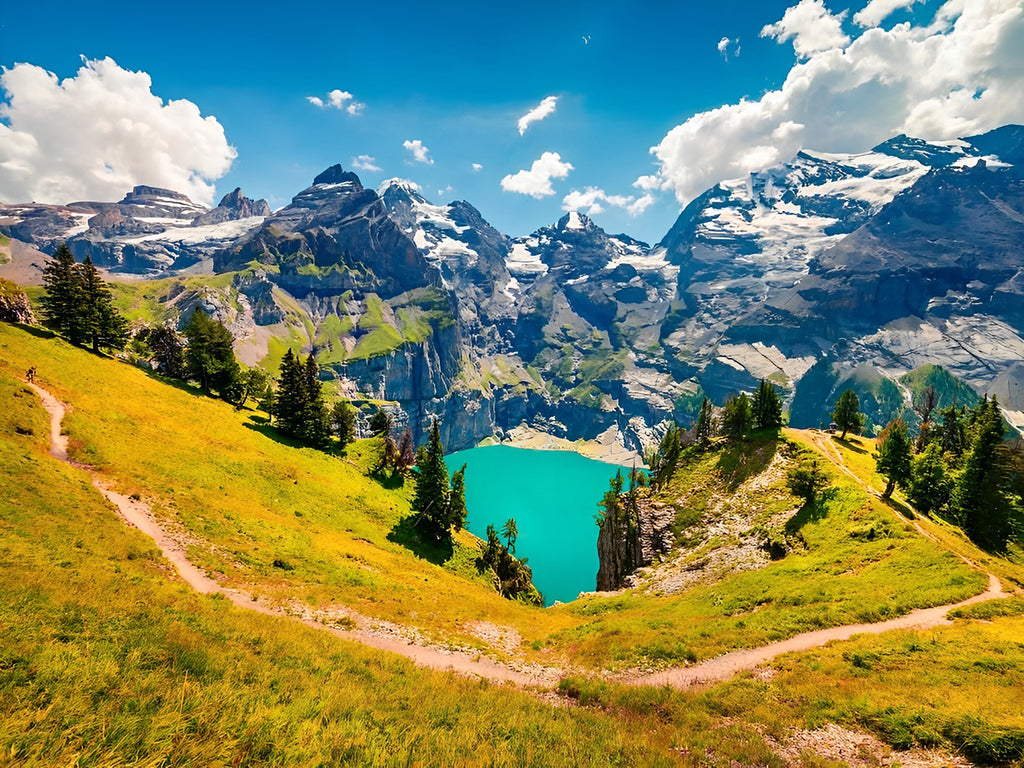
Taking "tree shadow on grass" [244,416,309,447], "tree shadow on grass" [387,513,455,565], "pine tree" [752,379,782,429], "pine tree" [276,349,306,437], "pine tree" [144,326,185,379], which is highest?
"pine tree" [752,379,782,429]

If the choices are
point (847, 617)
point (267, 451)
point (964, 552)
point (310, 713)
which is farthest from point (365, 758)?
point (267, 451)

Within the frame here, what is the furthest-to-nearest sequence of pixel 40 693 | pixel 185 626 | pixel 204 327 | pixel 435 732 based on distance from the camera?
pixel 204 327, pixel 185 626, pixel 435 732, pixel 40 693

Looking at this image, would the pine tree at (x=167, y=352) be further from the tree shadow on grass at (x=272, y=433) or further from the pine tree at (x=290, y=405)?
the pine tree at (x=290, y=405)

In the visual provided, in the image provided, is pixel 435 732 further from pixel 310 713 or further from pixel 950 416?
pixel 950 416

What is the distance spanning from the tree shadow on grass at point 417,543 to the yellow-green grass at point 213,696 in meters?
29.0

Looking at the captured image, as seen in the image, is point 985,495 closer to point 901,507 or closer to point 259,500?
point 901,507

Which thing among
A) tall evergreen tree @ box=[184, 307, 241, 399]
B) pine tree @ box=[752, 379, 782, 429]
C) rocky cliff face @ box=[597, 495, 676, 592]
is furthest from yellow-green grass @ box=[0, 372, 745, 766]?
tall evergreen tree @ box=[184, 307, 241, 399]

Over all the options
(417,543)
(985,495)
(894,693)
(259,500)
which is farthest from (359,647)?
(985,495)

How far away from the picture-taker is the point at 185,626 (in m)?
11.6

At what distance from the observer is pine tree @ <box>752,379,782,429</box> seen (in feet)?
195

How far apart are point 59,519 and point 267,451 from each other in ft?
102

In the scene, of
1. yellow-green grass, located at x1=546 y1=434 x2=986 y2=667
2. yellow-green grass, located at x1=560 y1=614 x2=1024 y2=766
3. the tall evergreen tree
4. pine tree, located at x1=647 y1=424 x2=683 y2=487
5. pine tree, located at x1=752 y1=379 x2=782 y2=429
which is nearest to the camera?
yellow-green grass, located at x1=560 y1=614 x2=1024 y2=766

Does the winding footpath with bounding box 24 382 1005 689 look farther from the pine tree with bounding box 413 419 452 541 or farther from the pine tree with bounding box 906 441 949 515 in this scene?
the pine tree with bounding box 413 419 452 541

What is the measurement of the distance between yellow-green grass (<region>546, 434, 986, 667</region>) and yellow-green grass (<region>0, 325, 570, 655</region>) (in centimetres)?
707
